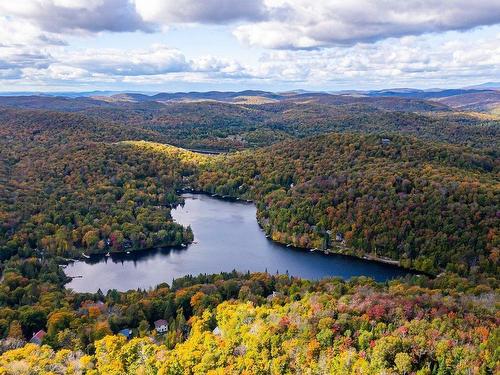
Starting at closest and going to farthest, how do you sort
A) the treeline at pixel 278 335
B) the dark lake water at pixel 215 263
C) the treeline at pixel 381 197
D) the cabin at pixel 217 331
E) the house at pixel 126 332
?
the treeline at pixel 278 335 → the cabin at pixel 217 331 → the house at pixel 126 332 → the dark lake water at pixel 215 263 → the treeline at pixel 381 197

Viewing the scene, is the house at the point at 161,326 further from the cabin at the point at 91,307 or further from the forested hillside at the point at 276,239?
the cabin at the point at 91,307

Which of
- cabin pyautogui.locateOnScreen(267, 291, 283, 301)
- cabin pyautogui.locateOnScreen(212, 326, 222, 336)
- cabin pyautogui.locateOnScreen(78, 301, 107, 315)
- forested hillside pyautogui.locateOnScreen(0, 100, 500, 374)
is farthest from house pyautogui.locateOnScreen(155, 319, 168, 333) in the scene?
cabin pyautogui.locateOnScreen(267, 291, 283, 301)

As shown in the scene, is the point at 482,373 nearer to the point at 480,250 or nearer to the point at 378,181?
the point at 480,250

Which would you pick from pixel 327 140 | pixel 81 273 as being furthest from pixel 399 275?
pixel 327 140

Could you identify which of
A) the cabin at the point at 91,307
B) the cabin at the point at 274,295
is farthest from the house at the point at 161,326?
the cabin at the point at 274,295

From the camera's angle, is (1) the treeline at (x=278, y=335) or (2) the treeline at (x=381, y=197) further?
(2) the treeline at (x=381, y=197)

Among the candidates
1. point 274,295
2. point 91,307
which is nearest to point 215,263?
point 274,295

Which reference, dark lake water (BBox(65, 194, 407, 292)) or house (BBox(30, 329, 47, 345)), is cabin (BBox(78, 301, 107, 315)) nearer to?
house (BBox(30, 329, 47, 345))

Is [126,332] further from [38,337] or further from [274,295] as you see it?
[274,295]
